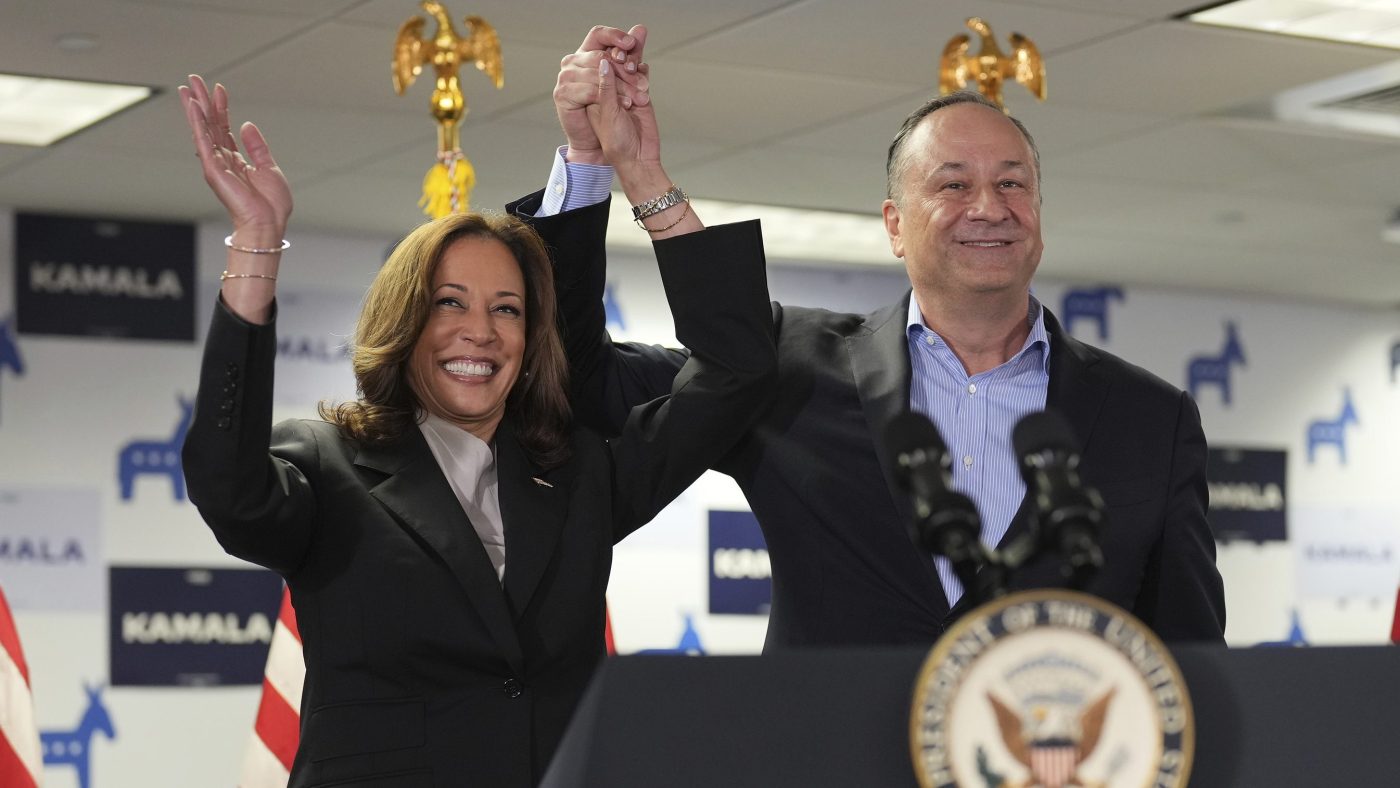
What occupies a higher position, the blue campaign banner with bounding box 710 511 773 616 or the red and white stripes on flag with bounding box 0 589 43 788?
the blue campaign banner with bounding box 710 511 773 616

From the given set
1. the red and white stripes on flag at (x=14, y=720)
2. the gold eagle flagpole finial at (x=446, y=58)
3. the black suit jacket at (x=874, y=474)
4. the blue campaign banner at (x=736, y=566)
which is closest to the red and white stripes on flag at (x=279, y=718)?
the red and white stripes on flag at (x=14, y=720)

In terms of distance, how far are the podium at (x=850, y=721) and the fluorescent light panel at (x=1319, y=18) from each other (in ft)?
11.8

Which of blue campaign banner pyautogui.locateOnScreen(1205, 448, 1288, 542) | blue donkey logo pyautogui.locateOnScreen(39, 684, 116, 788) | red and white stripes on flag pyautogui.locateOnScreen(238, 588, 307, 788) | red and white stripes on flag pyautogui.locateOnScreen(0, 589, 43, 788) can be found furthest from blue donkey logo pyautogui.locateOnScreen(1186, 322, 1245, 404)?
red and white stripes on flag pyautogui.locateOnScreen(0, 589, 43, 788)

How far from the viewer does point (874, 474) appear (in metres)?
2.09

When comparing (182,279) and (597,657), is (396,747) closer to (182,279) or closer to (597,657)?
(597,657)

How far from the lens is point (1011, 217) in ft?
6.96

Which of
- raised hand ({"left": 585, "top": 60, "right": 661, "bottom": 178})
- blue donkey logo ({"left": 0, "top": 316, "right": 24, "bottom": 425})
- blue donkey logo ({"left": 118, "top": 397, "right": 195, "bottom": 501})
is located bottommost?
blue donkey logo ({"left": 118, "top": 397, "right": 195, "bottom": 501})

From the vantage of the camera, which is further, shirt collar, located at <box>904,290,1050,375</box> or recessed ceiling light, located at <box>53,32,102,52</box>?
recessed ceiling light, located at <box>53,32,102,52</box>

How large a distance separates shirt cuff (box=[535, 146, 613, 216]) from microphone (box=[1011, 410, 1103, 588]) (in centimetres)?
97

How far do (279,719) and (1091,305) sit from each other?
6114 mm

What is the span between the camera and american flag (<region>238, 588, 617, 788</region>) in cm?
361

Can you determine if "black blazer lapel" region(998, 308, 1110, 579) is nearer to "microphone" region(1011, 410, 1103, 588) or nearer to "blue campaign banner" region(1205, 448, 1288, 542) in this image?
"microphone" region(1011, 410, 1103, 588)

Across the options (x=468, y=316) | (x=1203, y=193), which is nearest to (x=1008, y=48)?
(x=1203, y=193)

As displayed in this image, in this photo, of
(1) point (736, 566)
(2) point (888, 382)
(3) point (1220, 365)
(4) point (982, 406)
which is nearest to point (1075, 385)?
(4) point (982, 406)
